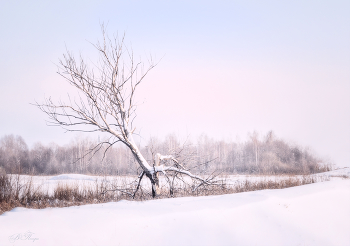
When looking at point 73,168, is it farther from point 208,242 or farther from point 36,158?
point 208,242

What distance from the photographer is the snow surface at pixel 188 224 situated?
4.72m

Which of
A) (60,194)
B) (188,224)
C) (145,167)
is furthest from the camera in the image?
(60,194)

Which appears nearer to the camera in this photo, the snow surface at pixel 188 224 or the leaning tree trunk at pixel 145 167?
the snow surface at pixel 188 224

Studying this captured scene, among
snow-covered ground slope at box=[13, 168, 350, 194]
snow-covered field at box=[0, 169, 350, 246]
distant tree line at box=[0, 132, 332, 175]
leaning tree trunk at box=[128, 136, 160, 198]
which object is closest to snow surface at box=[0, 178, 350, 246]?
snow-covered field at box=[0, 169, 350, 246]

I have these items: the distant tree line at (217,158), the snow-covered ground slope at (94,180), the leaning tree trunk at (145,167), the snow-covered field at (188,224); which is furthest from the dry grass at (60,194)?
the distant tree line at (217,158)

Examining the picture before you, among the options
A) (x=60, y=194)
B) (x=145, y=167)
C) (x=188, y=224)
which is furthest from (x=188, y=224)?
(x=60, y=194)

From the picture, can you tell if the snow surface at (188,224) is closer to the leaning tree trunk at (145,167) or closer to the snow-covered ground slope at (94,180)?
the leaning tree trunk at (145,167)

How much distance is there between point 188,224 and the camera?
532 cm

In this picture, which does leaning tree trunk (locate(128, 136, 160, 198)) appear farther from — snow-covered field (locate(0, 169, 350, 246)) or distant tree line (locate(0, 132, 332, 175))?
distant tree line (locate(0, 132, 332, 175))

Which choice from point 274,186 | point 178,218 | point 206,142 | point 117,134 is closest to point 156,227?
point 178,218

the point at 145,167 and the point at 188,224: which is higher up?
the point at 145,167

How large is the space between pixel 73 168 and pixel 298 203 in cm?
3394

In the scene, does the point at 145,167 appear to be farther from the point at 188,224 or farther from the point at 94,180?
the point at 94,180

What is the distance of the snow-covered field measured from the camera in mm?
4719
